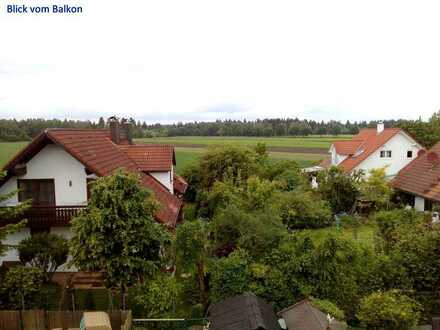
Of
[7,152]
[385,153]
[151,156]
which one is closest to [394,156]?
[385,153]

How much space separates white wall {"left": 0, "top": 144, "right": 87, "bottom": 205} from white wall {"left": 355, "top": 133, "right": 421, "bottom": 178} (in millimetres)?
27017

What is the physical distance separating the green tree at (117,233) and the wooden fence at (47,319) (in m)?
0.98

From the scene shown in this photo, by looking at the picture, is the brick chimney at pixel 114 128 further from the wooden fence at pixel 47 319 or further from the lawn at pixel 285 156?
the lawn at pixel 285 156

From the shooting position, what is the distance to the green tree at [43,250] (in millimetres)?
14828

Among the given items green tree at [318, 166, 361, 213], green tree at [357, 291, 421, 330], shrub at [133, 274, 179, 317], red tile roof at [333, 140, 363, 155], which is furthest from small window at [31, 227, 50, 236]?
red tile roof at [333, 140, 363, 155]

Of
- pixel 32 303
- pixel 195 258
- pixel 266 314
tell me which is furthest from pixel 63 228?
pixel 266 314

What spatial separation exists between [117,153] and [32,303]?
33.4 feet

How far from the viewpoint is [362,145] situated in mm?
40719

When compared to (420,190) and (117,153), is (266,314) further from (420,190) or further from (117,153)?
(420,190)

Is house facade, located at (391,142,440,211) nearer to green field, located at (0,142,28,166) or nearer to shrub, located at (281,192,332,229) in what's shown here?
shrub, located at (281,192,332,229)

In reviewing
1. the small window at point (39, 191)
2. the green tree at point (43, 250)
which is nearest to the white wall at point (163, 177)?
the small window at point (39, 191)

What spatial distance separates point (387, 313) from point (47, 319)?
405 inches

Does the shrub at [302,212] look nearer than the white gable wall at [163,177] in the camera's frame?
No

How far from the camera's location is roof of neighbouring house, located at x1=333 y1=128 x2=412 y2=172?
3684cm
